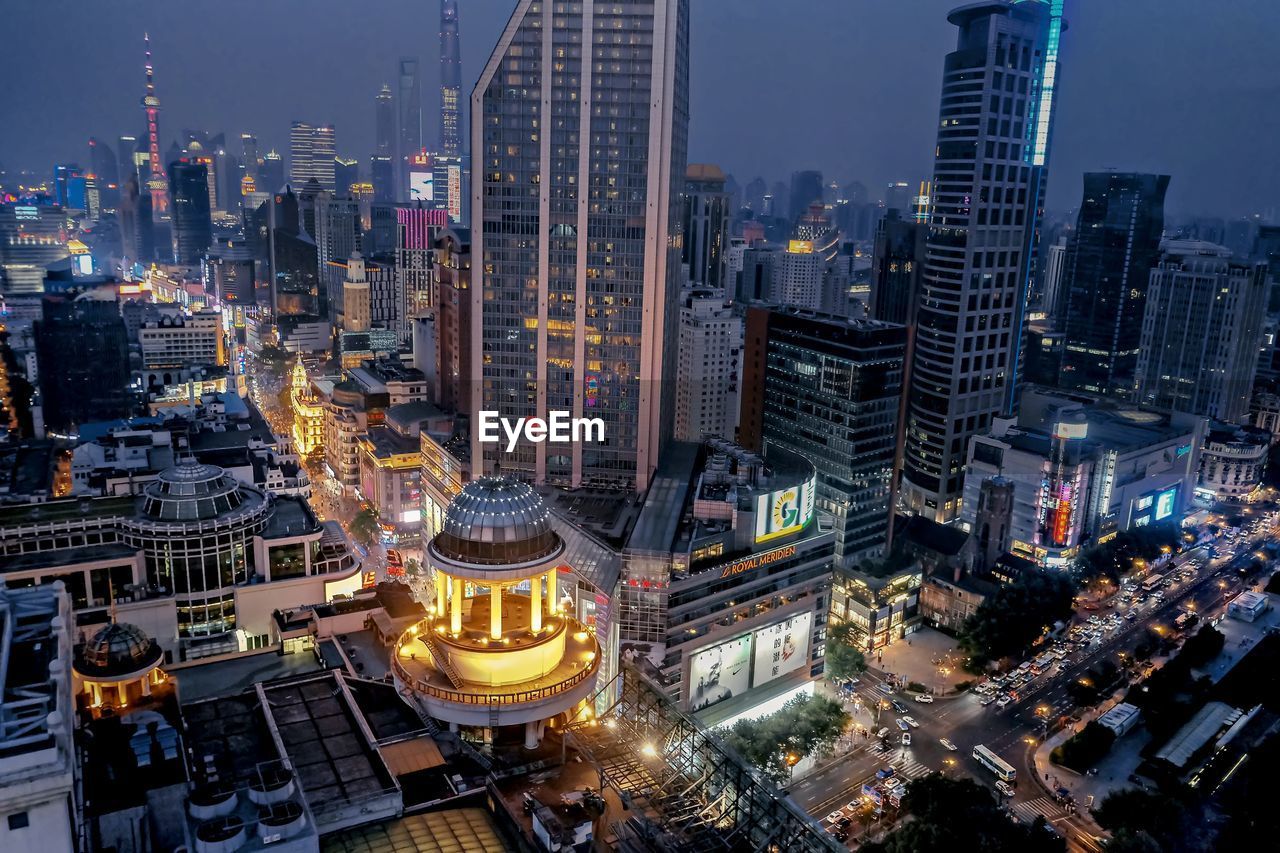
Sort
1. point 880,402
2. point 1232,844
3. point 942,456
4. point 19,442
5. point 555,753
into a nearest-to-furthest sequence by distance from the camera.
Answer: point 555,753 < point 1232,844 < point 880,402 < point 19,442 < point 942,456

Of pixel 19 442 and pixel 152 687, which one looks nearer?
pixel 152 687

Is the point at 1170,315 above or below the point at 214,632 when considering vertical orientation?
above

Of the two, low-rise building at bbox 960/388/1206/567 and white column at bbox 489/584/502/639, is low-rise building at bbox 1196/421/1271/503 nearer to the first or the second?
low-rise building at bbox 960/388/1206/567

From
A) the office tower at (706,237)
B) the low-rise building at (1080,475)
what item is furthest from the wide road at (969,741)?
the office tower at (706,237)

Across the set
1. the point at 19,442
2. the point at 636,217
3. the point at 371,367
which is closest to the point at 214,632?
the point at 636,217

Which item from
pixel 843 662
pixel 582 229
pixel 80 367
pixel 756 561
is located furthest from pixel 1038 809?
pixel 80 367

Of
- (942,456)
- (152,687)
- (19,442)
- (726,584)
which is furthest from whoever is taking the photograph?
(942,456)

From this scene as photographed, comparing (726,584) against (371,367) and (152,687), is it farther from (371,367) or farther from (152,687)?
(371,367)
